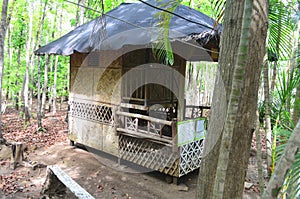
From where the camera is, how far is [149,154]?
574cm

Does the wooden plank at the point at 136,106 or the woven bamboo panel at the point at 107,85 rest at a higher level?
the woven bamboo panel at the point at 107,85

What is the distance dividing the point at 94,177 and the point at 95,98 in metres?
2.26

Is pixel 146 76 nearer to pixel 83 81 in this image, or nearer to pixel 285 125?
pixel 83 81

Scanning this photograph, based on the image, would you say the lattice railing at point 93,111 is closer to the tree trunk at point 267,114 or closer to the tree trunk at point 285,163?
the tree trunk at point 267,114

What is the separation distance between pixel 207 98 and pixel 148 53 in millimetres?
8784

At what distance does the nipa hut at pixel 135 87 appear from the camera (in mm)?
5238

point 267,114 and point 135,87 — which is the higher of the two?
point 135,87

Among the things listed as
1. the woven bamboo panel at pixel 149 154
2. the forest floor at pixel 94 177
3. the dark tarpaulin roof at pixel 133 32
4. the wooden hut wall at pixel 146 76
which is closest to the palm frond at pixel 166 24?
the dark tarpaulin roof at pixel 133 32

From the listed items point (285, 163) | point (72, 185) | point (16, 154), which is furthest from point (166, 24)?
point (16, 154)

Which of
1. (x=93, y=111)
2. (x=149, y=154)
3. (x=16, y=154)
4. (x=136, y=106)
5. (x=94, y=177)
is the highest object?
(x=136, y=106)

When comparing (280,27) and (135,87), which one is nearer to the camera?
(280,27)

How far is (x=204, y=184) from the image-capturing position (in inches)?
71.8

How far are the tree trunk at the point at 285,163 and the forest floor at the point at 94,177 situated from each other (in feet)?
14.2

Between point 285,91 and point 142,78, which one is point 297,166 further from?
point 142,78
